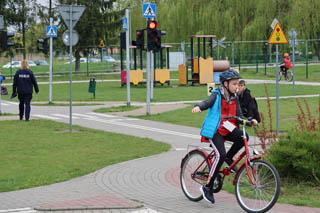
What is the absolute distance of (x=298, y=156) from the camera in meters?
8.20

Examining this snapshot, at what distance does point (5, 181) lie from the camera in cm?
905

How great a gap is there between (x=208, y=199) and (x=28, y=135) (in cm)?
864

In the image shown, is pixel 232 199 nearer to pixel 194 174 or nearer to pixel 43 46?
pixel 194 174

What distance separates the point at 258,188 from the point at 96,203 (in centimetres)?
191

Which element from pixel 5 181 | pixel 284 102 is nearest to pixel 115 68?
pixel 284 102

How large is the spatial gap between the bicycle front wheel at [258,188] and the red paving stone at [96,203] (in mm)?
1227

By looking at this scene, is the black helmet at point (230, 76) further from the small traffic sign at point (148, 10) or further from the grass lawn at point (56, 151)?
the small traffic sign at point (148, 10)

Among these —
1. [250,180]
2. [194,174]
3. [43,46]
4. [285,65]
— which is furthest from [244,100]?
[285,65]

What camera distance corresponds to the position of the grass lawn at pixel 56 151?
9.54m

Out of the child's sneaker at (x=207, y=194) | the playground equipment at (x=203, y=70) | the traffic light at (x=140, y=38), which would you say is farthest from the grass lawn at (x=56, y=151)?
the playground equipment at (x=203, y=70)

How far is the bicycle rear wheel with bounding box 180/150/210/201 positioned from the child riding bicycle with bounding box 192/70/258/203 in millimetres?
277

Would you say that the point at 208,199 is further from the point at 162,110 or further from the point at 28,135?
the point at 162,110

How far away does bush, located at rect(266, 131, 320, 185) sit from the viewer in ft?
26.7

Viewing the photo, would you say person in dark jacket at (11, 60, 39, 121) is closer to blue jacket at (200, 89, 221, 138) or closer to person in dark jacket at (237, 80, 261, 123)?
person in dark jacket at (237, 80, 261, 123)
